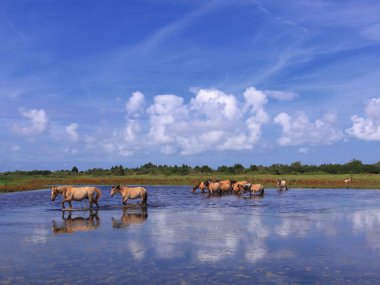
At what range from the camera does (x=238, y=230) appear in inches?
609

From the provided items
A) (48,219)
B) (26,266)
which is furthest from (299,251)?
(48,219)

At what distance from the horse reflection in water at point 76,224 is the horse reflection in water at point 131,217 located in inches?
30.7

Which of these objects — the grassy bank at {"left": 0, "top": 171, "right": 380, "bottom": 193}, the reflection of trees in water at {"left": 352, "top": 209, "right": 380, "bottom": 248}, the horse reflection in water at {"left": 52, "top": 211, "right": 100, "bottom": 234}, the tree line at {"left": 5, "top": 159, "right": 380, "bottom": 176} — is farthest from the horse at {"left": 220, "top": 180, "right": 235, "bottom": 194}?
the tree line at {"left": 5, "top": 159, "right": 380, "bottom": 176}

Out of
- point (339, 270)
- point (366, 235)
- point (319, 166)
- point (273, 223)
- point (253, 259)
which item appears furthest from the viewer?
point (319, 166)

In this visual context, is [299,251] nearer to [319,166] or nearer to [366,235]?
[366,235]

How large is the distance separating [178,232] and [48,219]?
698 centimetres

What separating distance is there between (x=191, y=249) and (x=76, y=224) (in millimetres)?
6880

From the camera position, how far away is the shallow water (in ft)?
30.5

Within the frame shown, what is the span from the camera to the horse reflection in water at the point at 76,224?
15742 mm

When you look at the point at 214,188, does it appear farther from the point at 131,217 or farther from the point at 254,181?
the point at 131,217

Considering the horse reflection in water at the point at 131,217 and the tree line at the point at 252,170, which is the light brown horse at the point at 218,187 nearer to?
the horse reflection in water at the point at 131,217

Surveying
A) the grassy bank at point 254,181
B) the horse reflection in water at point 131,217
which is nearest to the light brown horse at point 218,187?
the grassy bank at point 254,181

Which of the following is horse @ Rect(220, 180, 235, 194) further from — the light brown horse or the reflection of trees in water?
the reflection of trees in water

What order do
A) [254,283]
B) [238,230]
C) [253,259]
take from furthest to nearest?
1. [238,230]
2. [253,259]
3. [254,283]
